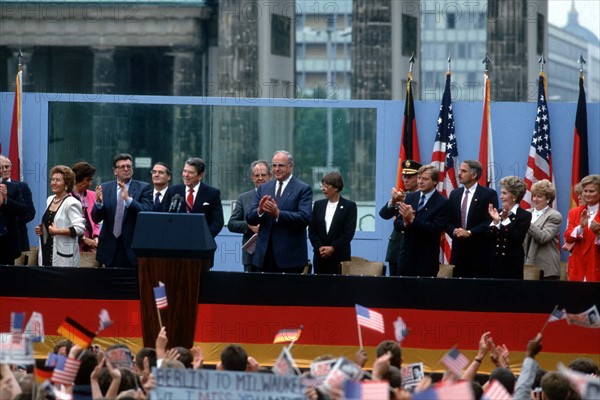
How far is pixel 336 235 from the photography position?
1532 centimetres

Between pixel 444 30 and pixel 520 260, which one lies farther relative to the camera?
pixel 444 30

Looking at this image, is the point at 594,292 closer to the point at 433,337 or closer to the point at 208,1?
the point at 433,337

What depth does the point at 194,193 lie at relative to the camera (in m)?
15.0

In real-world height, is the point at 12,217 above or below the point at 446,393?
above

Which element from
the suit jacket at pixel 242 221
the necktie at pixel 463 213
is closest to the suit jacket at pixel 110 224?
the suit jacket at pixel 242 221

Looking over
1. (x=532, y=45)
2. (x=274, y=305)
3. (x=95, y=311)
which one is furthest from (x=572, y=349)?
(x=532, y=45)

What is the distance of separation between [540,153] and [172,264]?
7524 millimetres

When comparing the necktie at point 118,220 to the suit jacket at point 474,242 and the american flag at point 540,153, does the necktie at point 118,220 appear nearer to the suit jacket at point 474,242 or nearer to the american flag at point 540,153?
the suit jacket at point 474,242

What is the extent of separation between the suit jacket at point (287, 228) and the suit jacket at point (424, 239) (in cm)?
94

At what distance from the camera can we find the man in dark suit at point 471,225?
14.9 m

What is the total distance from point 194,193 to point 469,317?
3591mm

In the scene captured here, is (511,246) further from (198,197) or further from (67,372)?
(67,372)

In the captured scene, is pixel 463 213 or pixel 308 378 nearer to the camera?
pixel 308 378

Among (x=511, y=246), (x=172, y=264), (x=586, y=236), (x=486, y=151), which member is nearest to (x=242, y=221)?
(x=511, y=246)
